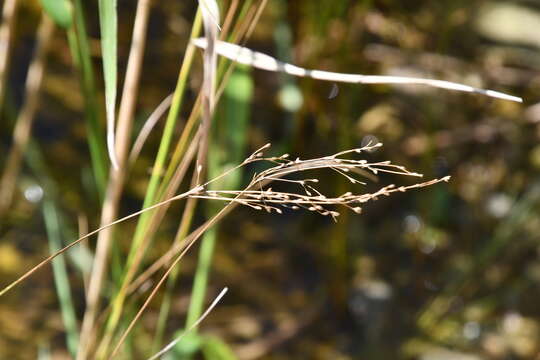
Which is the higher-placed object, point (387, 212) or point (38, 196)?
point (38, 196)

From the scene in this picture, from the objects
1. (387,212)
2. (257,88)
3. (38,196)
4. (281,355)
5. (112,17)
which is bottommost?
(281,355)

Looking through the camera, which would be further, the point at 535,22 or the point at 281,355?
the point at 535,22

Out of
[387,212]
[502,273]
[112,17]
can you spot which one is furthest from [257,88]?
[112,17]

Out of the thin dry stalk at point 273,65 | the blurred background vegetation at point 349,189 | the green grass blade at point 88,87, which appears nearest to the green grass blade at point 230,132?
the blurred background vegetation at point 349,189

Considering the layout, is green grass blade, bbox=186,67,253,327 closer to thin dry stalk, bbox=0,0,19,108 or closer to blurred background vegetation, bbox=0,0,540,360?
blurred background vegetation, bbox=0,0,540,360

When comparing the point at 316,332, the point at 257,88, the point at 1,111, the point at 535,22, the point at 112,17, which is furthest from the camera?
the point at 535,22

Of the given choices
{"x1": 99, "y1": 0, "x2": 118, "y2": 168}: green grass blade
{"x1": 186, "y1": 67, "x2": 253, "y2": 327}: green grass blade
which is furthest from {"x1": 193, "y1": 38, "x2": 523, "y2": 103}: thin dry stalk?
{"x1": 186, "y1": 67, "x2": 253, "y2": 327}: green grass blade

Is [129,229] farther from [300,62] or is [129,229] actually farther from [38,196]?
[300,62]

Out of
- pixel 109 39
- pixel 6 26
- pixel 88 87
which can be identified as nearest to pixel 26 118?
pixel 6 26
